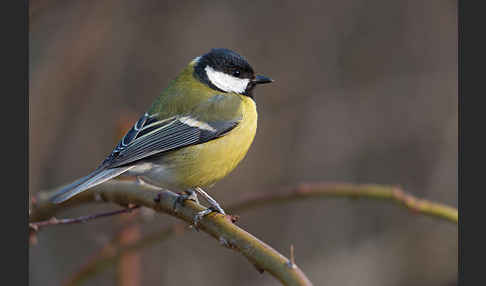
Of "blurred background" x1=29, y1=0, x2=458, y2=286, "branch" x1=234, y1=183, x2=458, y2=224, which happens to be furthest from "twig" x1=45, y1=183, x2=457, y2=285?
"blurred background" x1=29, y1=0, x2=458, y2=286

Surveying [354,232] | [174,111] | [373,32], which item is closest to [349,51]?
[373,32]

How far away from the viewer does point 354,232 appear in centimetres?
448

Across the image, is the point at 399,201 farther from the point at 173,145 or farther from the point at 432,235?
the point at 432,235

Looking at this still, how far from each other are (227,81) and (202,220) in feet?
3.82

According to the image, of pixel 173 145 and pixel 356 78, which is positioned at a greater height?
pixel 356 78

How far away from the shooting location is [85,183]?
2.19 meters

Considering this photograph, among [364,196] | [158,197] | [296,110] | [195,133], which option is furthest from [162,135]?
[296,110]

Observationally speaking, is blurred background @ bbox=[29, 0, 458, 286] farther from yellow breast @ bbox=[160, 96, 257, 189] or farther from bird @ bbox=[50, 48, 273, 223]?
yellow breast @ bbox=[160, 96, 257, 189]

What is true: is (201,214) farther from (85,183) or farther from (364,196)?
(364,196)

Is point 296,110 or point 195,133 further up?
point 296,110

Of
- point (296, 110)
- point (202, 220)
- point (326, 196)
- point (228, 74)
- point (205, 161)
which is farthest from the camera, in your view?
point (296, 110)

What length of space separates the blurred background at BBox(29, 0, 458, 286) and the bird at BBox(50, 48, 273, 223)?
1683mm

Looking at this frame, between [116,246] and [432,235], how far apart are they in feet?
7.41

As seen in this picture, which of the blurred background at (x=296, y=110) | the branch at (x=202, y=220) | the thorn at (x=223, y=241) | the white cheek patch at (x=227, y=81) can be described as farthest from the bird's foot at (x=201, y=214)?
the blurred background at (x=296, y=110)
